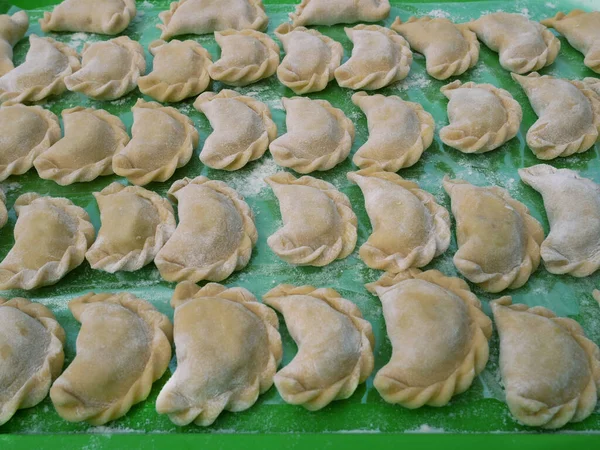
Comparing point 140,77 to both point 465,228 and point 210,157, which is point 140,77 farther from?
point 465,228

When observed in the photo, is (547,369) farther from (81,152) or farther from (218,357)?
(81,152)

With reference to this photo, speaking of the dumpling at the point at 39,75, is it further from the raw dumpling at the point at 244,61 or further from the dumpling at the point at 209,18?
the raw dumpling at the point at 244,61

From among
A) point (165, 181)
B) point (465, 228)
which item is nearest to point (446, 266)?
point (465, 228)

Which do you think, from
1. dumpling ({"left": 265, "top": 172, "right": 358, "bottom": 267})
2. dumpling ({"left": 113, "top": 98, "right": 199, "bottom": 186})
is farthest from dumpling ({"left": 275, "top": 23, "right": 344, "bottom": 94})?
dumpling ({"left": 265, "top": 172, "right": 358, "bottom": 267})

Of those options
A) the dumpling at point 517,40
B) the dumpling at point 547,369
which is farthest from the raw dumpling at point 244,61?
the dumpling at point 547,369

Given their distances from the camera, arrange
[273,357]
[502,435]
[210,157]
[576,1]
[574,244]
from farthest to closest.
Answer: [576,1]
[210,157]
[574,244]
[273,357]
[502,435]

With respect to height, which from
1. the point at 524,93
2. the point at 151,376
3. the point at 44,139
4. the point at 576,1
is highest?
the point at 576,1

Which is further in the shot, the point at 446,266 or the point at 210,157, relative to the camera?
the point at 210,157
